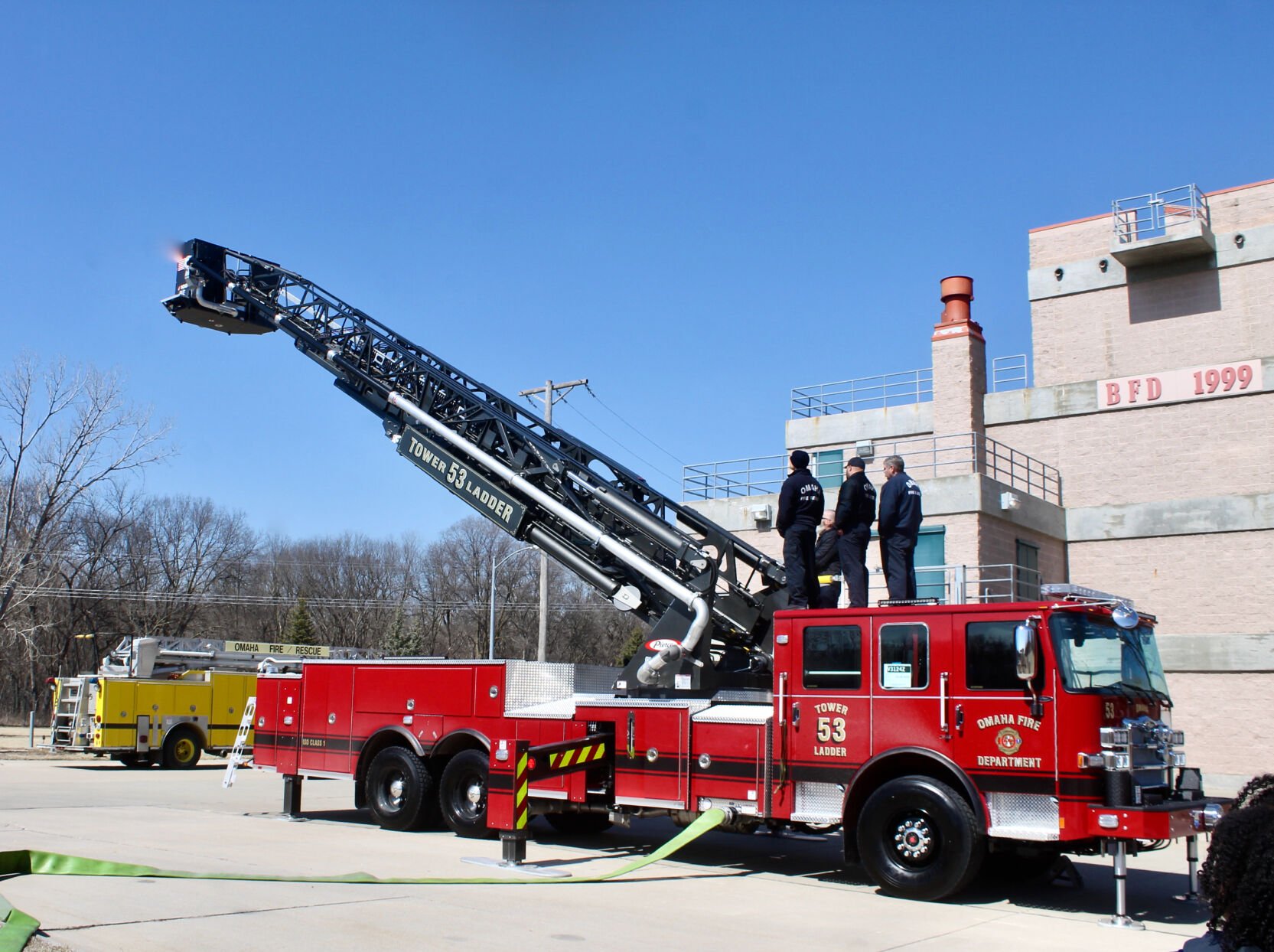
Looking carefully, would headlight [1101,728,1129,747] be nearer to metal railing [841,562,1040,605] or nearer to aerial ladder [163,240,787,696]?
aerial ladder [163,240,787,696]

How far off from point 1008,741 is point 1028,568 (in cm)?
1387

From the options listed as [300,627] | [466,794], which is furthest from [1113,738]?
[300,627]

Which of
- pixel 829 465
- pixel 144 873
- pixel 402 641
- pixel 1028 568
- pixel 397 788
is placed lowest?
pixel 144 873

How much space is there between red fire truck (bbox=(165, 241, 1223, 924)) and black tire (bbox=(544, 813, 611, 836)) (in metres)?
0.04

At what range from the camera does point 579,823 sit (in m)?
14.4

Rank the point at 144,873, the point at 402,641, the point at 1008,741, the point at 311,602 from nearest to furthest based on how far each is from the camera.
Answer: the point at 144,873, the point at 1008,741, the point at 402,641, the point at 311,602

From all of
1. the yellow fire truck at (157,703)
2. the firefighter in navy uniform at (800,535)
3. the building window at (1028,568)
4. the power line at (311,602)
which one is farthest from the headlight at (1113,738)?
the power line at (311,602)

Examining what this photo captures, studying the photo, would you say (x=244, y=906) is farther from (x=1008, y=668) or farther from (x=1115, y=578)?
(x=1115, y=578)

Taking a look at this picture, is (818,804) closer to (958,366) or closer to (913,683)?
(913,683)

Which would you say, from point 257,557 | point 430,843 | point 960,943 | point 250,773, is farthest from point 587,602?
point 960,943

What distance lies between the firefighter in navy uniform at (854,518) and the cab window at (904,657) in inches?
53.6

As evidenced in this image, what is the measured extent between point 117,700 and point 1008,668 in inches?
858

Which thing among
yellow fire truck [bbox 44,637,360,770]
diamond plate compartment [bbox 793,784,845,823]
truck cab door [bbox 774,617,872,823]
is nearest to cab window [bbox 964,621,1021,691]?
truck cab door [bbox 774,617,872,823]

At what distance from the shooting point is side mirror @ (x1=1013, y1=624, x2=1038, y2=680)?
29.3 ft
